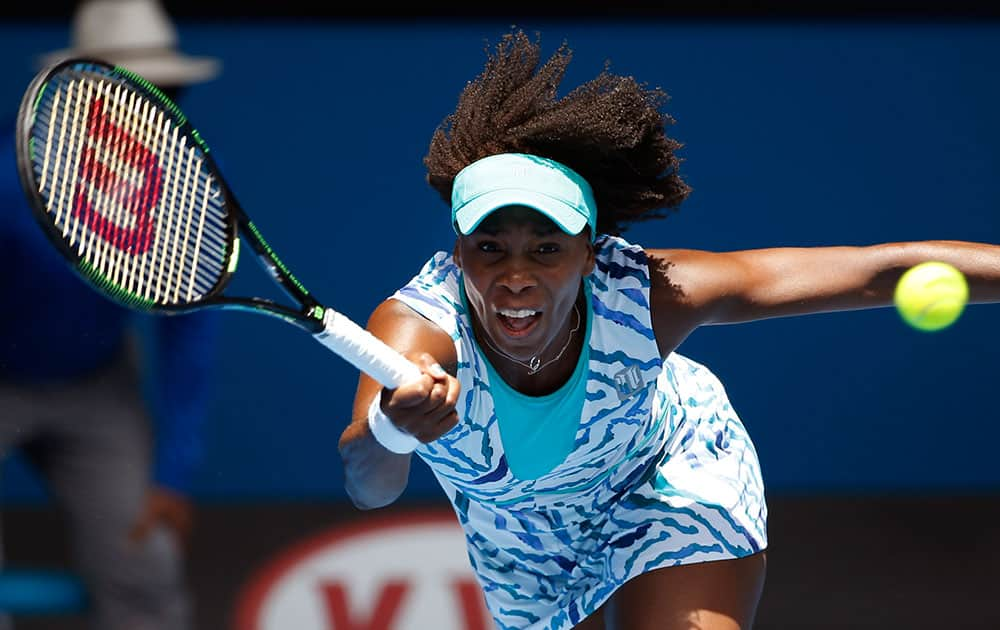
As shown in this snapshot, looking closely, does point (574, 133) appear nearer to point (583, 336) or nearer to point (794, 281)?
point (583, 336)

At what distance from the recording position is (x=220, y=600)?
512 cm

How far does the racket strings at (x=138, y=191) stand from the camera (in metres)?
2.80

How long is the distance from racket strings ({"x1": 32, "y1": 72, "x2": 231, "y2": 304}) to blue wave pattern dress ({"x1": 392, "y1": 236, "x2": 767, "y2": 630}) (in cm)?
39

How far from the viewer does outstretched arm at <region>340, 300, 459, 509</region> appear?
269 centimetres

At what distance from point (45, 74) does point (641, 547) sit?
144cm

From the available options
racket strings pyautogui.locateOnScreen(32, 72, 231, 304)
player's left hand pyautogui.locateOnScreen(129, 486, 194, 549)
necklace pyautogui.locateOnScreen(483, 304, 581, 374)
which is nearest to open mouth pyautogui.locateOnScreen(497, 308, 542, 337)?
necklace pyautogui.locateOnScreen(483, 304, 581, 374)

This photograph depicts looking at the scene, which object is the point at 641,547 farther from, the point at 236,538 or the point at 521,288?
the point at 236,538

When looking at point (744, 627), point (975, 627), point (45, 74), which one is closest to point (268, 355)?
point (975, 627)

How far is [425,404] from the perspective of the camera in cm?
268

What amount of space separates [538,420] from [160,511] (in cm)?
127

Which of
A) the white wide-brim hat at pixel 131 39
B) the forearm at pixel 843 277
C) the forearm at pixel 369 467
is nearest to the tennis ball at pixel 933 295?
the forearm at pixel 843 277

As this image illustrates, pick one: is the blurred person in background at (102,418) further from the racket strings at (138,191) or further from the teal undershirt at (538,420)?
the teal undershirt at (538,420)

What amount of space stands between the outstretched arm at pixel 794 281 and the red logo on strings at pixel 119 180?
0.94 metres

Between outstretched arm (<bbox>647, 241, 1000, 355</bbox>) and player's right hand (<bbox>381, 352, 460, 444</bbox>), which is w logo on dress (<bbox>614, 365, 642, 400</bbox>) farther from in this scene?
player's right hand (<bbox>381, 352, 460, 444</bbox>)
